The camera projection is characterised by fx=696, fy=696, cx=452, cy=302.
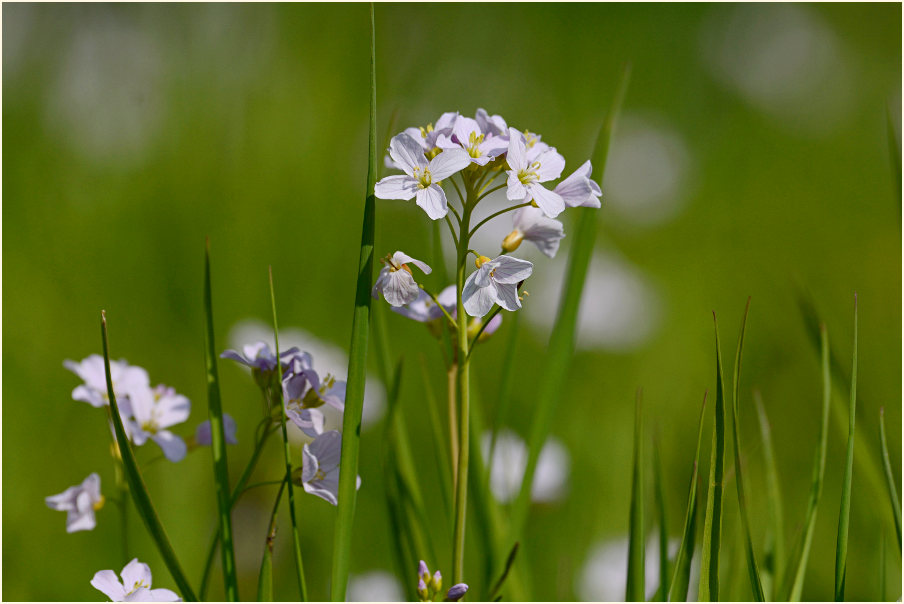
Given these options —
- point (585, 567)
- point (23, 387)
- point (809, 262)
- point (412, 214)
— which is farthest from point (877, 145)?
point (23, 387)

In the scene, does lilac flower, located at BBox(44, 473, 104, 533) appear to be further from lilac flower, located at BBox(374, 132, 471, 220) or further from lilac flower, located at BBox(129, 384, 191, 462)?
lilac flower, located at BBox(374, 132, 471, 220)

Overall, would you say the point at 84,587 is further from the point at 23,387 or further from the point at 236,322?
the point at 236,322

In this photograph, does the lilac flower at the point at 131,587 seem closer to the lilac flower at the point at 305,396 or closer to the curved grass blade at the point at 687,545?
the lilac flower at the point at 305,396

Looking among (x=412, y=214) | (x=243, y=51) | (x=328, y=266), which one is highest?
(x=243, y=51)

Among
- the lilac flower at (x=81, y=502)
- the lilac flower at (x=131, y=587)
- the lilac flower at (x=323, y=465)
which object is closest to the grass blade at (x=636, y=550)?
the lilac flower at (x=323, y=465)

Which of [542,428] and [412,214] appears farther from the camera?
[412,214]

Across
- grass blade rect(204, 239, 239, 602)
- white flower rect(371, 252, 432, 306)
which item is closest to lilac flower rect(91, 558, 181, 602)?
grass blade rect(204, 239, 239, 602)

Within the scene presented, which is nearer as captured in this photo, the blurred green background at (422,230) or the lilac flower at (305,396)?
the lilac flower at (305,396)
